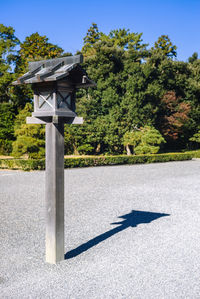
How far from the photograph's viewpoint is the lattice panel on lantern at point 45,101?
15.1ft

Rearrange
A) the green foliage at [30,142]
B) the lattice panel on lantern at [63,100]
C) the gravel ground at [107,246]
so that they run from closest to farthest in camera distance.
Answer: the gravel ground at [107,246]
the lattice panel on lantern at [63,100]
the green foliage at [30,142]

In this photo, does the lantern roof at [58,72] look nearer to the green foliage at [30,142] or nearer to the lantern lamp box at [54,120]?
the lantern lamp box at [54,120]

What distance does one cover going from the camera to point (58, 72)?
455 cm

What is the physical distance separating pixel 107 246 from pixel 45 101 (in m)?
2.58

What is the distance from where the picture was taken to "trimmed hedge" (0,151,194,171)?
54.1ft

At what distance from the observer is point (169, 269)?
446 cm

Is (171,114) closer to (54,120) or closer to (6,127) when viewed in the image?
(6,127)

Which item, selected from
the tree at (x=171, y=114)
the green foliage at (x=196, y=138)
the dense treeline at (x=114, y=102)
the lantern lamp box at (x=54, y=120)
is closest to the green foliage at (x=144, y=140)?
the dense treeline at (x=114, y=102)

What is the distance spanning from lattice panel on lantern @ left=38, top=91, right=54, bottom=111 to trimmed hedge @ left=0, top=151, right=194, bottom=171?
1189 centimetres

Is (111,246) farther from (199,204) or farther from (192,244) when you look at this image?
(199,204)

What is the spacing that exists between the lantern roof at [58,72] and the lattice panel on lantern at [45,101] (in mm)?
242

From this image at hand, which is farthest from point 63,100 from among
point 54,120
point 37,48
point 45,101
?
point 37,48

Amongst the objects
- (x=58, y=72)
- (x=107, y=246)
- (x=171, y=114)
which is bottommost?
(x=107, y=246)

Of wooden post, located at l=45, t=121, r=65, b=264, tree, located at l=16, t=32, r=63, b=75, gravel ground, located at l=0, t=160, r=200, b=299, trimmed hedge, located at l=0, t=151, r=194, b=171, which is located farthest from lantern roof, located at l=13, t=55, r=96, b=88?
tree, located at l=16, t=32, r=63, b=75
